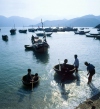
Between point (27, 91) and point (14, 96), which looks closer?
point (14, 96)

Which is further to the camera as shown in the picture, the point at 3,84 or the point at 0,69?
the point at 0,69

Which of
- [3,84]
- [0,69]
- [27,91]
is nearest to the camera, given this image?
[27,91]

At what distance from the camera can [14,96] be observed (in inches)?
682

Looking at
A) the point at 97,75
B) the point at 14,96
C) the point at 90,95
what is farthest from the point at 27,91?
the point at 97,75

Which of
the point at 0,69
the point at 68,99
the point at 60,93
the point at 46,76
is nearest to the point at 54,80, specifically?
the point at 46,76

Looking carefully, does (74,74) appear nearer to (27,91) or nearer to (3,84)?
(27,91)

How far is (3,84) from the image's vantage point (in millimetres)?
21000

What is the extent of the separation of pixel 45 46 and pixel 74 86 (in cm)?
2417

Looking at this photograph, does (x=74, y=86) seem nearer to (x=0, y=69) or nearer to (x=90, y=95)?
(x=90, y=95)

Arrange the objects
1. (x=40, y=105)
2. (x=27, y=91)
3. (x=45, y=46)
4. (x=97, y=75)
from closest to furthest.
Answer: (x=40, y=105) < (x=27, y=91) < (x=97, y=75) < (x=45, y=46)

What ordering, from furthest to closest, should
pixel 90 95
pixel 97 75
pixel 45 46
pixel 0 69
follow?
pixel 45 46 < pixel 0 69 < pixel 97 75 < pixel 90 95

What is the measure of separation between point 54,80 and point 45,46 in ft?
70.7

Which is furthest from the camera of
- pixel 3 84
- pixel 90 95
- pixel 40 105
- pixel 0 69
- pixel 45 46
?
pixel 45 46

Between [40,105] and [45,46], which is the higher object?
[45,46]
